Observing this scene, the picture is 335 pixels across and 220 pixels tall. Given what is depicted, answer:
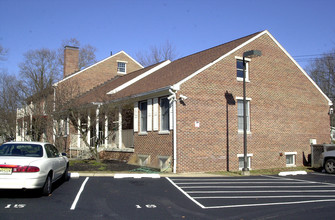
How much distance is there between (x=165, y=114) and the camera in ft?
54.6

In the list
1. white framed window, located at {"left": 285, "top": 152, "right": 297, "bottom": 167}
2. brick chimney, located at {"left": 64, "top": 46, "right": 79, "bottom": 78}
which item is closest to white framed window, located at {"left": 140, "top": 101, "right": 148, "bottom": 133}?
white framed window, located at {"left": 285, "top": 152, "right": 297, "bottom": 167}

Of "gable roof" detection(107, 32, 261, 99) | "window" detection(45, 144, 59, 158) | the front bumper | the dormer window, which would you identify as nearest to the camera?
the front bumper

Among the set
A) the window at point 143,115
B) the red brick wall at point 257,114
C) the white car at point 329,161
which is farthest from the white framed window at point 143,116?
the white car at point 329,161

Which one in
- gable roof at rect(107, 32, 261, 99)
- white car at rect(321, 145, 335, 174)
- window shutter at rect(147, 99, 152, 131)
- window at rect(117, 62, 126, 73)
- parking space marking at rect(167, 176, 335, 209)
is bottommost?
parking space marking at rect(167, 176, 335, 209)

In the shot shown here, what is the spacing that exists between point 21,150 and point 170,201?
436cm

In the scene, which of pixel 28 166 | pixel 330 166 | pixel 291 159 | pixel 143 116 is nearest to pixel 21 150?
pixel 28 166

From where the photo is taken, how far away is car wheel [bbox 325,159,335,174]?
16594mm

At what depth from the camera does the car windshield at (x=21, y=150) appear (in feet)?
29.9

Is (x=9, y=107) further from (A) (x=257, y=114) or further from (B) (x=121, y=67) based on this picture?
(A) (x=257, y=114)

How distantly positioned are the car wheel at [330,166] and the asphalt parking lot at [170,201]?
15.3ft

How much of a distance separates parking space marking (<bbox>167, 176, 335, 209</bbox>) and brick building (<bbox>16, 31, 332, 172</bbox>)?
3285mm

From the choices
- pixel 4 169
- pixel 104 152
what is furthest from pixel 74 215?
pixel 104 152

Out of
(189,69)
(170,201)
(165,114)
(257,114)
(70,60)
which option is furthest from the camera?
(70,60)

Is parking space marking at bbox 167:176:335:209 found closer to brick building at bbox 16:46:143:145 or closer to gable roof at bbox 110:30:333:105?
gable roof at bbox 110:30:333:105
